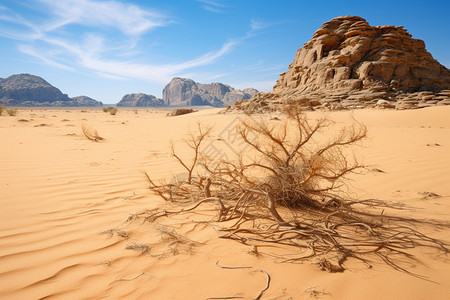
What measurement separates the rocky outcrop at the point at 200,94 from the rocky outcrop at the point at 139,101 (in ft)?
32.1

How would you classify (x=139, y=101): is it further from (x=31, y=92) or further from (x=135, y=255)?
(x=135, y=255)

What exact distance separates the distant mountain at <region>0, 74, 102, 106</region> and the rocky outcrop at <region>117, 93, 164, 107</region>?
1223 inches

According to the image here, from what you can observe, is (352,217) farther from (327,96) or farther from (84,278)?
(327,96)

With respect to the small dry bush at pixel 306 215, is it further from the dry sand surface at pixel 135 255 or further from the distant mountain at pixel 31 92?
the distant mountain at pixel 31 92

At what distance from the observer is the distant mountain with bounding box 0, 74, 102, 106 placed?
9388cm

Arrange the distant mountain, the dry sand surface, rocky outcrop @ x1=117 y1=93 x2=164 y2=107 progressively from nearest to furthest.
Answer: the dry sand surface < the distant mountain < rocky outcrop @ x1=117 y1=93 x2=164 y2=107

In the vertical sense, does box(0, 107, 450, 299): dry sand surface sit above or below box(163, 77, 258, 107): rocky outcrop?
below

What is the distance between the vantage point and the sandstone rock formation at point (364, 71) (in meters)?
19.0

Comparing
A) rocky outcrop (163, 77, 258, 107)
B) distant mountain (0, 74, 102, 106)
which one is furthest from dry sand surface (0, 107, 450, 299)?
rocky outcrop (163, 77, 258, 107)

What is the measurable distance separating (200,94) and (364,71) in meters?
131

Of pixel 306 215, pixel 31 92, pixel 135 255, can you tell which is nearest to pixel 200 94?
pixel 31 92

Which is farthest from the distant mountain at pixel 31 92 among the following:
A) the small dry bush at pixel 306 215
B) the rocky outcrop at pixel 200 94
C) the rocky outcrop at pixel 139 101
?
the small dry bush at pixel 306 215

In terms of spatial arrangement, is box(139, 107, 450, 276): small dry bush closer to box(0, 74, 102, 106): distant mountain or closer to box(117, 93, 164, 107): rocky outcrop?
box(0, 74, 102, 106): distant mountain

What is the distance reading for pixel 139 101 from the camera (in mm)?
133875
